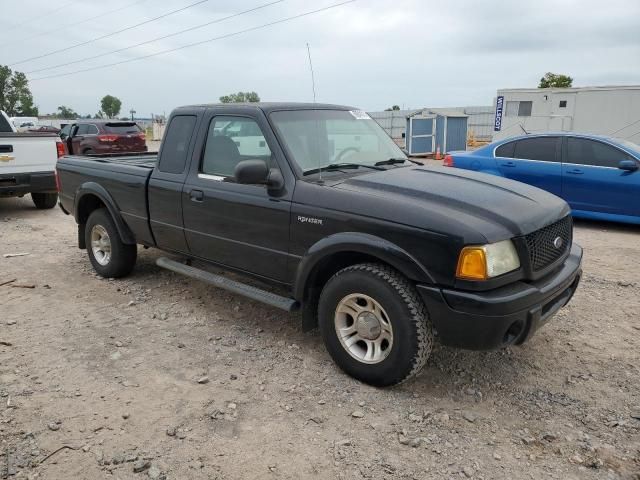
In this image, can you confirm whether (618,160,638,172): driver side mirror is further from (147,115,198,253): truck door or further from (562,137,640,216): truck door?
(147,115,198,253): truck door

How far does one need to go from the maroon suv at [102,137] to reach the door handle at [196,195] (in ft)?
45.5

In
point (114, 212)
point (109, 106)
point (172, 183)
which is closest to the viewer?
point (172, 183)

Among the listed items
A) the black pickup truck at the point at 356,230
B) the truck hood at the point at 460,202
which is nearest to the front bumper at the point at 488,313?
the black pickup truck at the point at 356,230

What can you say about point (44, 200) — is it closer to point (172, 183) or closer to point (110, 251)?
point (110, 251)

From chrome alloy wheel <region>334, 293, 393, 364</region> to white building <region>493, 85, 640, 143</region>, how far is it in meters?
14.6

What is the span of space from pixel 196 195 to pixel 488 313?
2563 millimetres

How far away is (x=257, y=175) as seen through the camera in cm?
351

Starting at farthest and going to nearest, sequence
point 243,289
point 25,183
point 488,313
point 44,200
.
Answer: point 44,200
point 25,183
point 243,289
point 488,313

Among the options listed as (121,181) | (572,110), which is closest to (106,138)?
(121,181)

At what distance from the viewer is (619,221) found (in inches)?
303

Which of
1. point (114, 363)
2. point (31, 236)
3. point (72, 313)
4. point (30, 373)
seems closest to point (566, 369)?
point (114, 363)

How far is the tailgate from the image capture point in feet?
27.8

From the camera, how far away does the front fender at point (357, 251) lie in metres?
3.02

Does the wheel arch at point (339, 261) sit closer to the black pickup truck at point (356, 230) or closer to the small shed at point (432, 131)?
the black pickup truck at point (356, 230)
